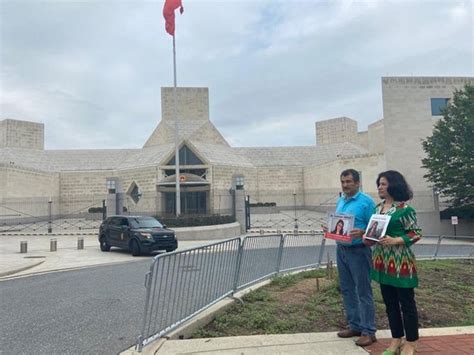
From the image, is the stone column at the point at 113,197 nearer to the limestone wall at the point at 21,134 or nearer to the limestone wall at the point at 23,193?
the limestone wall at the point at 23,193

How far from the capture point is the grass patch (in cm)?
498

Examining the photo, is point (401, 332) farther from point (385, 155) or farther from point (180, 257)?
point (385, 155)

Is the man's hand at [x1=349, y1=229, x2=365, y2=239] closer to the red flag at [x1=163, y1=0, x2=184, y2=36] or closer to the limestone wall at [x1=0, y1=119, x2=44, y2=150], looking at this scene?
the red flag at [x1=163, y1=0, x2=184, y2=36]

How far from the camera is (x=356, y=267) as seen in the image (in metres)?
4.43

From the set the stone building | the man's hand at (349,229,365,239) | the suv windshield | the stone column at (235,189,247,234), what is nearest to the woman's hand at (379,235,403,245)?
the man's hand at (349,229,365,239)

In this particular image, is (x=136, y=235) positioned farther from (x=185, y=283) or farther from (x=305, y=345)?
(x=305, y=345)

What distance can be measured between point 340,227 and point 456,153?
2389cm

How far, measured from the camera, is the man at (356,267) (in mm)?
4324

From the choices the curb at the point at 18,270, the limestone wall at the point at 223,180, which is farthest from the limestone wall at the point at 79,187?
the curb at the point at 18,270

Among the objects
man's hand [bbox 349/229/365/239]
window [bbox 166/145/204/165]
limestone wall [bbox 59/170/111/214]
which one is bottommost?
man's hand [bbox 349/229/365/239]

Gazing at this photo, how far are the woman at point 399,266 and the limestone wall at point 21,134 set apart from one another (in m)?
59.0

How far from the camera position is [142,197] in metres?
35.5

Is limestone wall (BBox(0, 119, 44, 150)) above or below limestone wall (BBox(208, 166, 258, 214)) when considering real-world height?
above

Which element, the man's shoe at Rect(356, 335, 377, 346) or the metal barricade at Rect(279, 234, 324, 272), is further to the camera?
the metal barricade at Rect(279, 234, 324, 272)
